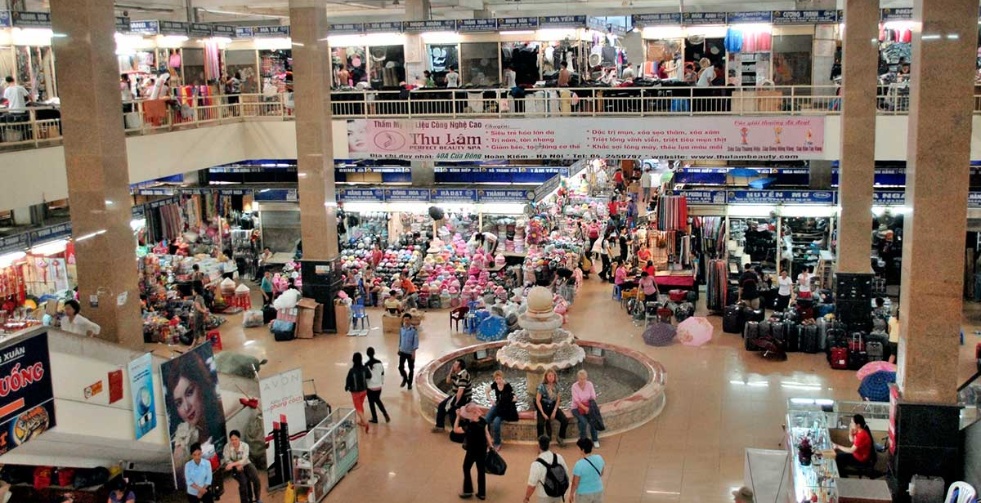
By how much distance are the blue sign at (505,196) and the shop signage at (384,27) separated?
5.52 metres

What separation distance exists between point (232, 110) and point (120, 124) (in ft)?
39.6

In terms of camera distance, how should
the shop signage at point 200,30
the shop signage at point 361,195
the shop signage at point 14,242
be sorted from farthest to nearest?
1. the shop signage at point 200,30
2. the shop signage at point 361,195
3. the shop signage at point 14,242

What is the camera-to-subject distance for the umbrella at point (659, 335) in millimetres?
18533

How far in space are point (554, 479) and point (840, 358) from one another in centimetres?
843

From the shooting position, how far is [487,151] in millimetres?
22375

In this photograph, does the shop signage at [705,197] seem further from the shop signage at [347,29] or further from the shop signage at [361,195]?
the shop signage at [347,29]

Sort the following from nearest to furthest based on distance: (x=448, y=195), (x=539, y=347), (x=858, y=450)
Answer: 1. (x=858, y=450)
2. (x=539, y=347)
3. (x=448, y=195)

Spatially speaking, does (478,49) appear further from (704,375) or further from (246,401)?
(246,401)

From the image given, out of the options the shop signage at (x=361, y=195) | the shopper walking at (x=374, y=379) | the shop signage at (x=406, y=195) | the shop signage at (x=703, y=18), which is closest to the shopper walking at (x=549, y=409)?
the shopper walking at (x=374, y=379)

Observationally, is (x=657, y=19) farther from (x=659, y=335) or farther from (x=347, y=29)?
(x=659, y=335)

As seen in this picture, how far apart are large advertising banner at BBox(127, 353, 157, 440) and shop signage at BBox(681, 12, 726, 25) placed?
17.5 m

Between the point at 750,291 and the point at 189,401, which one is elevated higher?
the point at 189,401

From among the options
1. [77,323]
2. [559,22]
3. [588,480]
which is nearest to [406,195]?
[559,22]

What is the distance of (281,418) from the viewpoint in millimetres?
12273
